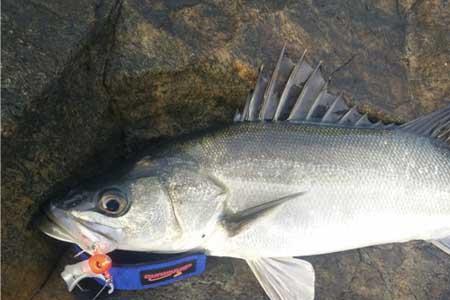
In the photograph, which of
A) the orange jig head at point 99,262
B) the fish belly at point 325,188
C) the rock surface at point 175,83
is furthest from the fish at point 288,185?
the rock surface at point 175,83

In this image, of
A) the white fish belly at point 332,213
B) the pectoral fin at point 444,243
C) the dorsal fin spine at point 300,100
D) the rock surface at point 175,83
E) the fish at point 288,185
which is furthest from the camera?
the pectoral fin at point 444,243

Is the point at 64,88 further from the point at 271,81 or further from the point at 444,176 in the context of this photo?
the point at 444,176

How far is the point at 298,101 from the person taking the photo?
288 centimetres

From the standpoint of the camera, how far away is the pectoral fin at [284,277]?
2820 millimetres

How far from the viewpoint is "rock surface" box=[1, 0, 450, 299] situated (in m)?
2.46

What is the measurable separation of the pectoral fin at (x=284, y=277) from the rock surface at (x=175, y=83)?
126 mm

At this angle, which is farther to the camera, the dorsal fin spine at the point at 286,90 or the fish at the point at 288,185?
the dorsal fin spine at the point at 286,90

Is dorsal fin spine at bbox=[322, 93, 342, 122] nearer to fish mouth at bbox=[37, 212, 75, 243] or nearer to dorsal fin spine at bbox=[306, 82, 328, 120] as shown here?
dorsal fin spine at bbox=[306, 82, 328, 120]

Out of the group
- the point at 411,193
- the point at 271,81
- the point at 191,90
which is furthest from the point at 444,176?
the point at 191,90

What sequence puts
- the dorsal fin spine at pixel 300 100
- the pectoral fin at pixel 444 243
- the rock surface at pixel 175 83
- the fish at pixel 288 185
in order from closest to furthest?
1. the rock surface at pixel 175 83
2. the fish at pixel 288 185
3. the dorsal fin spine at pixel 300 100
4. the pectoral fin at pixel 444 243

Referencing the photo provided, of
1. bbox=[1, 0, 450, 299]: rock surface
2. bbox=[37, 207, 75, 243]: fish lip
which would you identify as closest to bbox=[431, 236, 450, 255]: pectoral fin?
bbox=[1, 0, 450, 299]: rock surface

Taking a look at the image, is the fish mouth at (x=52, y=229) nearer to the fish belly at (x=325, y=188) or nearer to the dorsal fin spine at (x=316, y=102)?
the fish belly at (x=325, y=188)

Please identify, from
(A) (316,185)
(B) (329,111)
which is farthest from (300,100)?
(A) (316,185)

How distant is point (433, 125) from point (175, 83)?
5.33ft
